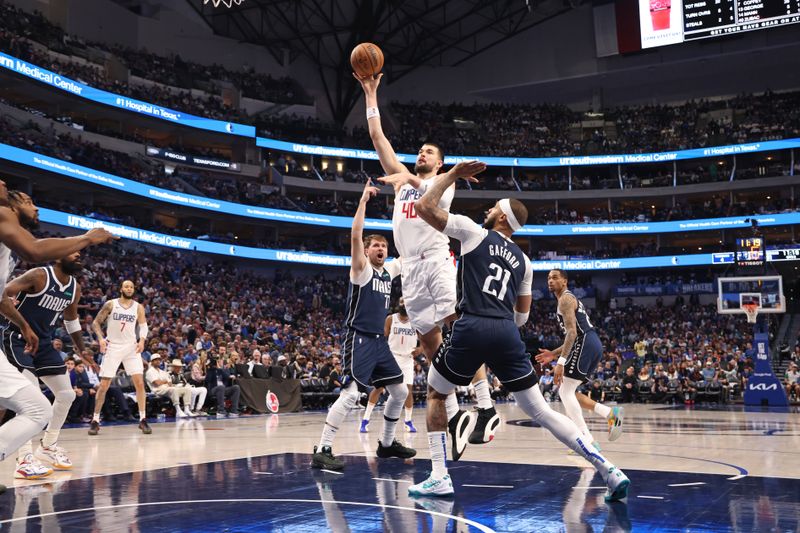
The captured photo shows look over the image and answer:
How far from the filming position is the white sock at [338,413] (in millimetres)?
7320

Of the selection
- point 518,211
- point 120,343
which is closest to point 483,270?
point 518,211

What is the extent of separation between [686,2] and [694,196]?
12.3m

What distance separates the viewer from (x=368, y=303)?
7629mm

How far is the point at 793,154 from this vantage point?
44.9 metres

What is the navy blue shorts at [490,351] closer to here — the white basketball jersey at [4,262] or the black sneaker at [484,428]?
the black sneaker at [484,428]

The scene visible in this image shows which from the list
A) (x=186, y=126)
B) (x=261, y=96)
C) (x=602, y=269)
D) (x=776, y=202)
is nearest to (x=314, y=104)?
(x=261, y=96)

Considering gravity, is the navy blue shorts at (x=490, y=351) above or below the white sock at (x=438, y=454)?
above

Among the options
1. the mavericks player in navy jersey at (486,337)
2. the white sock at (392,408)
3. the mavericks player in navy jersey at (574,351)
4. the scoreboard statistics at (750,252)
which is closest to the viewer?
the mavericks player in navy jersey at (486,337)

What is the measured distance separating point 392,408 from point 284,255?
112 feet

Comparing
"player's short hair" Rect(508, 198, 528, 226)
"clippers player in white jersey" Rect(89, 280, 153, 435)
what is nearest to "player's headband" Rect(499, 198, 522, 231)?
"player's short hair" Rect(508, 198, 528, 226)

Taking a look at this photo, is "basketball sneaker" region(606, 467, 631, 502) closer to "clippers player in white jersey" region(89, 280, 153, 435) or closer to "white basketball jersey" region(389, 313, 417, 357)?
"white basketball jersey" region(389, 313, 417, 357)

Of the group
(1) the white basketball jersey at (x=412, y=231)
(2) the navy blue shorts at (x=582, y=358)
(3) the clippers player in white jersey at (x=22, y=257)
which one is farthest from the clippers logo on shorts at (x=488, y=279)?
(2) the navy blue shorts at (x=582, y=358)

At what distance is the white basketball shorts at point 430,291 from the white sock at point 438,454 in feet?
4.18

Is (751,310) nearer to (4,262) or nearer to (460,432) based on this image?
(460,432)
